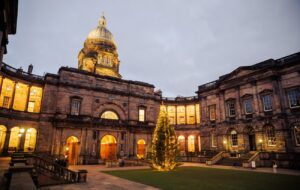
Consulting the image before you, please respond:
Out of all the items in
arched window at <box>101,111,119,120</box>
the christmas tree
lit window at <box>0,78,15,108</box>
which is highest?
lit window at <box>0,78,15,108</box>

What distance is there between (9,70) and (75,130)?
42.2 ft

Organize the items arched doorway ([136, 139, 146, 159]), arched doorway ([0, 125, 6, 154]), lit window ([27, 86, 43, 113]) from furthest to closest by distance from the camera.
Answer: arched doorway ([136, 139, 146, 159]), lit window ([27, 86, 43, 113]), arched doorway ([0, 125, 6, 154])

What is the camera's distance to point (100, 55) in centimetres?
5028

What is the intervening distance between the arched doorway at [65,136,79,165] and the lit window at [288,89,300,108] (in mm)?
31937

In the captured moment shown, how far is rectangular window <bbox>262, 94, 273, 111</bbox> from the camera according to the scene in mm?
29300

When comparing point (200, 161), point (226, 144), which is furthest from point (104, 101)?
point (226, 144)

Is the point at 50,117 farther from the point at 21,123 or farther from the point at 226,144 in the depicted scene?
the point at 226,144

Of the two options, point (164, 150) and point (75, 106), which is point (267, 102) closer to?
point (164, 150)

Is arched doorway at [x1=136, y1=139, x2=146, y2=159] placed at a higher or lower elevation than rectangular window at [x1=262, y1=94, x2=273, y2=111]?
lower

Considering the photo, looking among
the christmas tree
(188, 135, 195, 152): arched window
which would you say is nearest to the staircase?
the christmas tree

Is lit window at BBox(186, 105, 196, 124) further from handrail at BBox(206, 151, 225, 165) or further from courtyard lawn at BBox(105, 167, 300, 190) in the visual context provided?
courtyard lawn at BBox(105, 167, 300, 190)

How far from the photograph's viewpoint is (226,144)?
1323 inches

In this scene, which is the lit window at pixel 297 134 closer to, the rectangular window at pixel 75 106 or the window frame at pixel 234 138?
the window frame at pixel 234 138

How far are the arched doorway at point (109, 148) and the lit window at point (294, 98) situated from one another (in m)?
27.7
